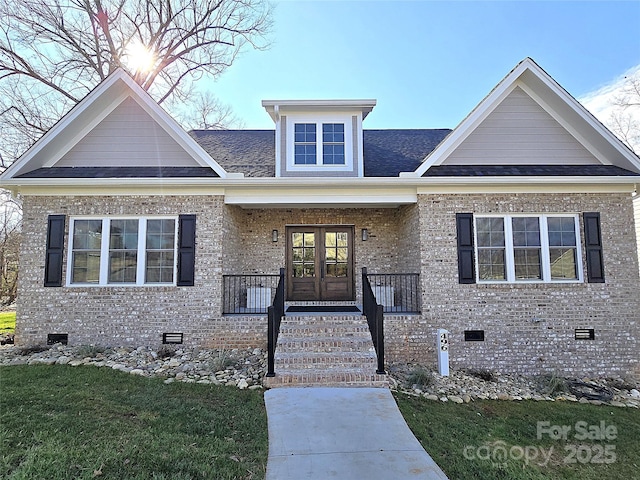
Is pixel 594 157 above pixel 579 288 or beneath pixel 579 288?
above

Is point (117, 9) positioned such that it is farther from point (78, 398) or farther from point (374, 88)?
point (78, 398)

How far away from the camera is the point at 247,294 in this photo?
862 cm

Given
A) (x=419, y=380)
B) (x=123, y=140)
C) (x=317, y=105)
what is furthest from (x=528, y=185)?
(x=123, y=140)

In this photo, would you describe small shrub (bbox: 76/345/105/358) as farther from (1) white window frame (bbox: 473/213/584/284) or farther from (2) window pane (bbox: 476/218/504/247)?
(2) window pane (bbox: 476/218/504/247)

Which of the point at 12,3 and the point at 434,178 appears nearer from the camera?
the point at 434,178

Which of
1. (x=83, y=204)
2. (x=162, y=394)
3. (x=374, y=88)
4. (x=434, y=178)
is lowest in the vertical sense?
(x=162, y=394)

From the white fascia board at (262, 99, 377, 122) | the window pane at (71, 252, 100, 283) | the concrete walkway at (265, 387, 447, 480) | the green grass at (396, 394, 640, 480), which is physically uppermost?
the white fascia board at (262, 99, 377, 122)

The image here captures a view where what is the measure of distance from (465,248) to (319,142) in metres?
4.13

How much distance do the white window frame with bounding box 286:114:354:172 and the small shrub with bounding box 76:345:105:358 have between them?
5.52 m

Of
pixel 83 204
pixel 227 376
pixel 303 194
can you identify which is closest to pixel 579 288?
pixel 303 194

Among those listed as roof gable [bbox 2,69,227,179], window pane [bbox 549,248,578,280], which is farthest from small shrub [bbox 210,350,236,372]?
window pane [bbox 549,248,578,280]

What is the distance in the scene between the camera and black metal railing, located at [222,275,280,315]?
7.89 meters

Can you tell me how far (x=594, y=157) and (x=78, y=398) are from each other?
10.8m

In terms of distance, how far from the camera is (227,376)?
602 cm
